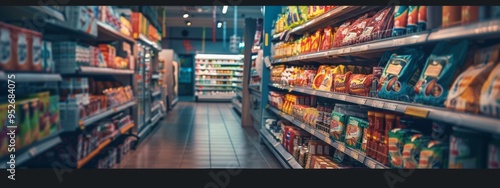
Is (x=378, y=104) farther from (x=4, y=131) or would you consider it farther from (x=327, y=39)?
(x=4, y=131)

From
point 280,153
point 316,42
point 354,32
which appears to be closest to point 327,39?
point 316,42

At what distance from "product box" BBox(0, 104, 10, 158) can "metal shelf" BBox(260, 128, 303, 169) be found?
2.50 m

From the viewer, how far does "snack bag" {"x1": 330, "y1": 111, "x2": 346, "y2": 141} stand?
298cm

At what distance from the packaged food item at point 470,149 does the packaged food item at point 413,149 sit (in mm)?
214

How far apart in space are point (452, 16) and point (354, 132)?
1168 mm

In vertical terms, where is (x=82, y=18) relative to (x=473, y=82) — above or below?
above

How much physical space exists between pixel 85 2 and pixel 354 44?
1977mm

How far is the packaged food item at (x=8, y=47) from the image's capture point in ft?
6.34

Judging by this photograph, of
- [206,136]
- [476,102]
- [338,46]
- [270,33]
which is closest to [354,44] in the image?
[338,46]

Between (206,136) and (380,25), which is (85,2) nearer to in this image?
(380,25)

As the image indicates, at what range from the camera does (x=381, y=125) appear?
7.84 ft

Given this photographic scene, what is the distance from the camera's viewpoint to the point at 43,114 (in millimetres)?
2373

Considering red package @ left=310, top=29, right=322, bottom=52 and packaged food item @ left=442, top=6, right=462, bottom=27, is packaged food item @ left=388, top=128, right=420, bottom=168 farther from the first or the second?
red package @ left=310, top=29, right=322, bottom=52

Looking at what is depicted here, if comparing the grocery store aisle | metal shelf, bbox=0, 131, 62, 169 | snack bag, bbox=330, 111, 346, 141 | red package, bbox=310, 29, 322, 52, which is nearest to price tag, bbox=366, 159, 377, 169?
snack bag, bbox=330, 111, 346, 141
